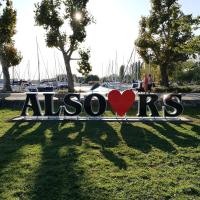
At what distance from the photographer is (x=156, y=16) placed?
133ft

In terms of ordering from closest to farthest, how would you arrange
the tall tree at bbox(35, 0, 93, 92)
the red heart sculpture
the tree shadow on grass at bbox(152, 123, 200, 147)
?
the tree shadow on grass at bbox(152, 123, 200, 147) → the red heart sculpture → the tall tree at bbox(35, 0, 93, 92)

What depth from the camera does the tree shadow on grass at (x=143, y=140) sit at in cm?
1112

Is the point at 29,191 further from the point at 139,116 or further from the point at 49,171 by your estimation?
the point at 139,116

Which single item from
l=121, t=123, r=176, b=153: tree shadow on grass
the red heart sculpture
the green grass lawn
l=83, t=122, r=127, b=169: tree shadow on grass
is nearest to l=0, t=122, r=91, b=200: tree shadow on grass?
the green grass lawn

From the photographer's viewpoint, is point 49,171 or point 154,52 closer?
point 49,171

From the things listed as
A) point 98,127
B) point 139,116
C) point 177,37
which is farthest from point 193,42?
point 177,37

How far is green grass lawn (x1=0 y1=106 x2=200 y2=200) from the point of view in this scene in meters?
7.39

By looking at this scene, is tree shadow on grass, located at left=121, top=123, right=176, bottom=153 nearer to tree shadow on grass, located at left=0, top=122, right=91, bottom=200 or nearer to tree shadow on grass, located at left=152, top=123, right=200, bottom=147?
tree shadow on grass, located at left=152, top=123, right=200, bottom=147

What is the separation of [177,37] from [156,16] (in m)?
3.08

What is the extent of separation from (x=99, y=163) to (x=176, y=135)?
453cm

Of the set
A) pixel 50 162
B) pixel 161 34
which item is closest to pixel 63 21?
pixel 161 34

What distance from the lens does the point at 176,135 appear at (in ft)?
43.0

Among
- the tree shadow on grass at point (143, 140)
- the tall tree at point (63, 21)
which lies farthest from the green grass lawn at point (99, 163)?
A: the tall tree at point (63, 21)

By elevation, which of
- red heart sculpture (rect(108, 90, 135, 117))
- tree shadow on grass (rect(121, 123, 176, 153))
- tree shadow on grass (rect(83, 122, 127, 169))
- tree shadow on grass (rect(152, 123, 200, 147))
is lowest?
tree shadow on grass (rect(152, 123, 200, 147))
